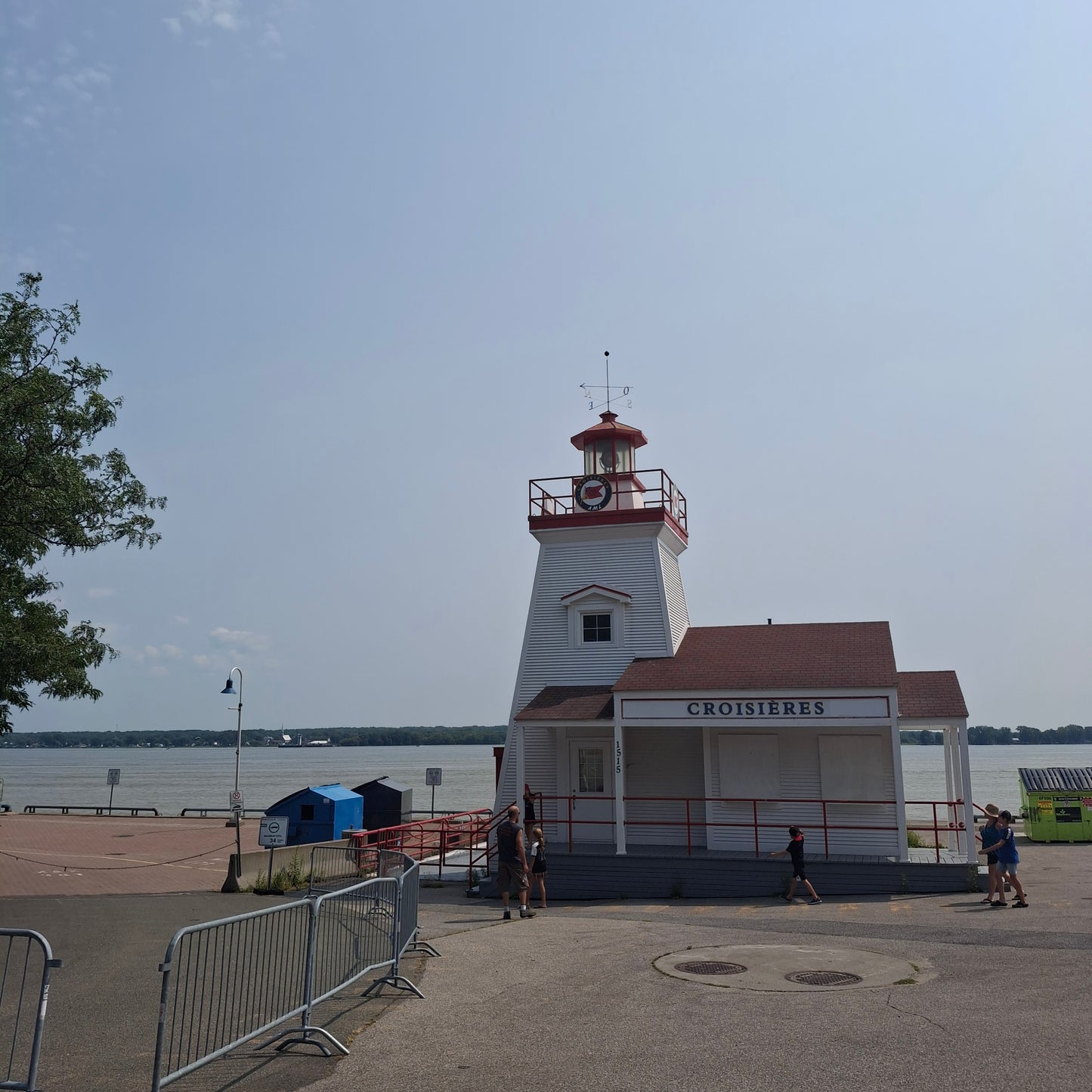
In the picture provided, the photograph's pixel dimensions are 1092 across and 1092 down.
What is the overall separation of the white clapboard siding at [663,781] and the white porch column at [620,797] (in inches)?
39.4

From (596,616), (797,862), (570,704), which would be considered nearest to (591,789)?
(570,704)

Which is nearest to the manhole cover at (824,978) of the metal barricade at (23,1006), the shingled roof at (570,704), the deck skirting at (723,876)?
the metal barricade at (23,1006)

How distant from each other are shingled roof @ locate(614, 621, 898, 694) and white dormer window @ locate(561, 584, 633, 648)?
3.13 ft

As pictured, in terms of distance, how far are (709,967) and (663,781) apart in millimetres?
11172

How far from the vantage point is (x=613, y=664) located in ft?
75.9

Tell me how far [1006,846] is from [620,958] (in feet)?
25.0

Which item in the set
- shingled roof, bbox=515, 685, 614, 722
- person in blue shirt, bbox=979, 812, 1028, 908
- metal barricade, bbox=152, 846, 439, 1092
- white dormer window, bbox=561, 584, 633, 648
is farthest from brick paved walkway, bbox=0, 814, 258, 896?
person in blue shirt, bbox=979, 812, 1028, 908

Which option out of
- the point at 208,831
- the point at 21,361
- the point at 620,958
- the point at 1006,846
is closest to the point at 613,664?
the point at 1006,846

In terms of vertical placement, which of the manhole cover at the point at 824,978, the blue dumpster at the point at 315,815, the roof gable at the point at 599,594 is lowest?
the manhole cover at the point at 824,978

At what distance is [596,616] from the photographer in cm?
2366

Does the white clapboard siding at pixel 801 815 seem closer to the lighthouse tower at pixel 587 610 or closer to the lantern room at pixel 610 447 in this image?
the lighthouse tower at pixel 587 610

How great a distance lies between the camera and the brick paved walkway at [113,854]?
20.8 meters

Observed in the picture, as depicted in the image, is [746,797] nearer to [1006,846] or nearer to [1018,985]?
[1006,846]

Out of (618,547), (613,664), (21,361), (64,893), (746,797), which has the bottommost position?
(64,893)
